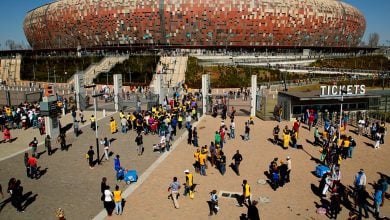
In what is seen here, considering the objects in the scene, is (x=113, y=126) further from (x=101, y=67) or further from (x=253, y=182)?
(x=101, y=67)

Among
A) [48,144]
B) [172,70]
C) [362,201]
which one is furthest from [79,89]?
[362,201]

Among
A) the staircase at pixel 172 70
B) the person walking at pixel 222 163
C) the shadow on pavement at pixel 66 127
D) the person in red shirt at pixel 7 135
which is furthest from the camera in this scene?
the staircase at pixel 172 70

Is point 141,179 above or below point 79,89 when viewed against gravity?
below

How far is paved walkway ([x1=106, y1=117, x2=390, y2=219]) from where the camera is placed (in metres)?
12.5

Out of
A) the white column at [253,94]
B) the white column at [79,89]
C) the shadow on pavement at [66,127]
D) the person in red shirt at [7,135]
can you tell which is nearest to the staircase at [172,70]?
the white column at [79,89]

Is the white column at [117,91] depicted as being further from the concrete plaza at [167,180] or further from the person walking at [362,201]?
the person walking at [362,201]

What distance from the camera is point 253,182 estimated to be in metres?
15.2

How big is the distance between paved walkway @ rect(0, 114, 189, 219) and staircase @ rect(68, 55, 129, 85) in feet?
126

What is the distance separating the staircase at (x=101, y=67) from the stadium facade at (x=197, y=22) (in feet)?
70.7

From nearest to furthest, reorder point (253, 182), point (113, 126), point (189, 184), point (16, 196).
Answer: point (16, 196), point (189, 184), point (253, 182), point (113, 126)

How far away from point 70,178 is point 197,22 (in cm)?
7092

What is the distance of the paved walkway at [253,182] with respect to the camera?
12.5m

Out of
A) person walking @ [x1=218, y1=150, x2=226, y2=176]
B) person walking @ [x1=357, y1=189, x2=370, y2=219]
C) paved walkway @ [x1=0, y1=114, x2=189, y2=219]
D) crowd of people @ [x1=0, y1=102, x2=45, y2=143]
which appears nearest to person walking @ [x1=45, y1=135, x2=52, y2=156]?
paved walkway @ [x1=0, y1=114, x2=189, y2=219]

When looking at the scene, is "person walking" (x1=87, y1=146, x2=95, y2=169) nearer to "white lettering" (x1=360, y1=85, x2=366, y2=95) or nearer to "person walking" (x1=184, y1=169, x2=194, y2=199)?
"person walking" (x1=184, y1=169, x2=194, y2=199)
